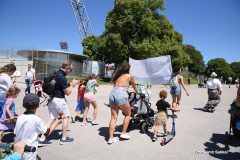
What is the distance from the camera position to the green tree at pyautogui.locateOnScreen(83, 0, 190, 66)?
1371 inches

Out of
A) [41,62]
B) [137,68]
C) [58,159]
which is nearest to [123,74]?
[58,159]

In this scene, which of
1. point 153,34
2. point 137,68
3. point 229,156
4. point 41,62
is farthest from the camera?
point 153,34

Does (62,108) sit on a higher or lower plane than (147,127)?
higher

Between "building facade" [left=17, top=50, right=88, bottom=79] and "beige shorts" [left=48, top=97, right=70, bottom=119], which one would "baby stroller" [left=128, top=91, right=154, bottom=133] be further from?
"building facade" [left=17, top=50, right=88, bottom=79]

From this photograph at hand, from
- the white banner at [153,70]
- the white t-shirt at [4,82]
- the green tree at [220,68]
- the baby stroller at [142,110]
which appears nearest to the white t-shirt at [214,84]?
the white banner at [153,70]

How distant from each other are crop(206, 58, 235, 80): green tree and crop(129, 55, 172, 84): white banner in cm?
9464

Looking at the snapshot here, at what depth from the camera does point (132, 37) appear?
36531 mm

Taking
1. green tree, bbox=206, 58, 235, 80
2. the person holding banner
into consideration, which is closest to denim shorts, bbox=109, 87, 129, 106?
the person holding banner

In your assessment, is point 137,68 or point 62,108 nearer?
point 62,108

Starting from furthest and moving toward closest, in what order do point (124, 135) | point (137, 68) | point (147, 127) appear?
point (137, 68)
point (147, 127)
point (124, 135)

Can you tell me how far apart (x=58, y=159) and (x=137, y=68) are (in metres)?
6.43

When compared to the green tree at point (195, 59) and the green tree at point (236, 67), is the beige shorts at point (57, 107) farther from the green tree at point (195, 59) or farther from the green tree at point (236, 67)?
the green tree at point (236, 67)

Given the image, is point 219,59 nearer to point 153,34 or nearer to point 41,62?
point 153,34

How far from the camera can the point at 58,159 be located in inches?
198
